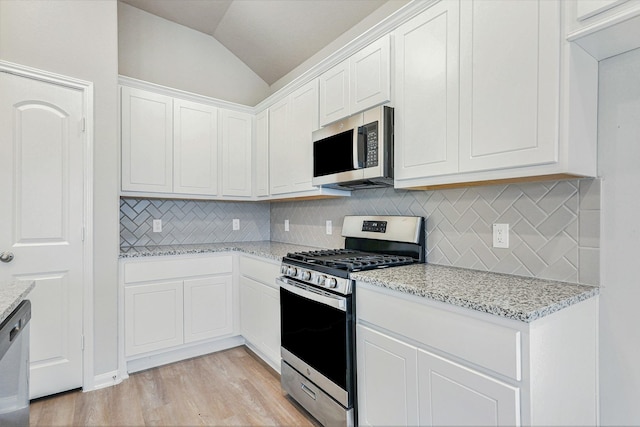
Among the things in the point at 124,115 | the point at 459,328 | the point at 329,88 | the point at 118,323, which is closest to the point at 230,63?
the point at 124,115

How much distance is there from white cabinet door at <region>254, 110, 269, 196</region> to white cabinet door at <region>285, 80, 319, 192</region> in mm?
426

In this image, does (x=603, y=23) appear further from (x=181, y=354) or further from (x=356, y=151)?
(x=181, y=354)

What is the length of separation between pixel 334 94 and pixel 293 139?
2.01ft

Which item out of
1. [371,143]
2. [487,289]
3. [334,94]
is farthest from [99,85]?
[487,289]

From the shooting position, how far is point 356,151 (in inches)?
78.8

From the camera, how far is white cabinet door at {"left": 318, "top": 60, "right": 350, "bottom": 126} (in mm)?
2168

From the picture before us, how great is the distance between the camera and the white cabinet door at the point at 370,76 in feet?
6.14

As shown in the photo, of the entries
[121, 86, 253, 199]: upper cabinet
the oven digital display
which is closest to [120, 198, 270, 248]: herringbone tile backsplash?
[121, 86, 253, 199]: upper cabinet

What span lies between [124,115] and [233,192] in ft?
3.62

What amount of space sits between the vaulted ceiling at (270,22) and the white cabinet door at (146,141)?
96 cm

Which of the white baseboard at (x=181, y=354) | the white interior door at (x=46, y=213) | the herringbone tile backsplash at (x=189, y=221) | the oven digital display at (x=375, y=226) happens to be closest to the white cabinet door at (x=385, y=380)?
the oven digital display at (x=375, y=226)

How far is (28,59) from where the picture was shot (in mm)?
2137

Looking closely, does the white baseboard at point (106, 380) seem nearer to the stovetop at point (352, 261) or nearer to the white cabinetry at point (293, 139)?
the stovetop at point (352, 261)

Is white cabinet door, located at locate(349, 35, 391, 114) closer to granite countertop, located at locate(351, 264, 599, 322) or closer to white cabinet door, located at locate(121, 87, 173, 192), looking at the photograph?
granite countertop, located at locate(351, 264, 599, 322)
